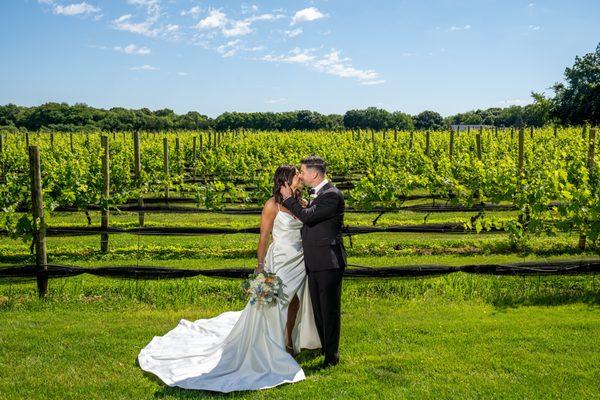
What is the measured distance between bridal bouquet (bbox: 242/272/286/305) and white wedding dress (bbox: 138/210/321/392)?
9 cm

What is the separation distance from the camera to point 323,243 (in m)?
4.72

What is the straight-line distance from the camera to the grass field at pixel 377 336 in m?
4.44

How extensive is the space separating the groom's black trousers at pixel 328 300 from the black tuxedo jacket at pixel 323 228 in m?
0.07

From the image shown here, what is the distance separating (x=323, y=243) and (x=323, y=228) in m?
0.12

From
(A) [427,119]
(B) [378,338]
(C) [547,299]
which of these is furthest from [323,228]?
(A) [427,119]

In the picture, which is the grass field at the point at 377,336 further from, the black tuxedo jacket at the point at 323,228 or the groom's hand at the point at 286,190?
the groom's hand at the point at 286,190

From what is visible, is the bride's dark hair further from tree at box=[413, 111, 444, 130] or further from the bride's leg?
tree at box=[413, 111, 444, 130]

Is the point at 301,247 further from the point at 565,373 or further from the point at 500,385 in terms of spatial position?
the point at 565,373

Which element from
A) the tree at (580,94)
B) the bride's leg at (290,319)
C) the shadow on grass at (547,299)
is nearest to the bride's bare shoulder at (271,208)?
the bride's leg at (290,319)

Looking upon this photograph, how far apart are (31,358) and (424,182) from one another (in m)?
8.02

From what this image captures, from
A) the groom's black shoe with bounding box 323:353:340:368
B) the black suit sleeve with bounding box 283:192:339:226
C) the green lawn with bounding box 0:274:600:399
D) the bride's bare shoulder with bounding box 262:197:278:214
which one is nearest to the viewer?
the green lawn with bounding box 0:274:600:399

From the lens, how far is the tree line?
37.4 m

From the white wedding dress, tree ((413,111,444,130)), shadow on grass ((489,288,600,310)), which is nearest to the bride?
the white wedding dress

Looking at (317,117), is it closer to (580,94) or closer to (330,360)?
(580,94)
